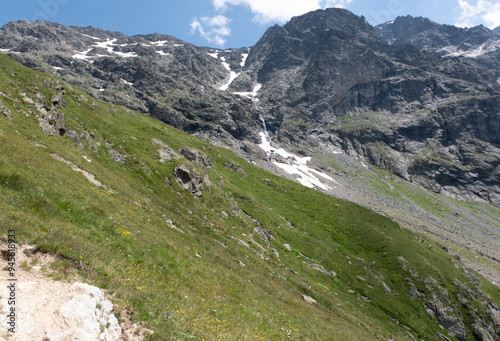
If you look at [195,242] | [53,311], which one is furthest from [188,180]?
[53,311]

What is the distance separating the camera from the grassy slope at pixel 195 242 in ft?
34.3

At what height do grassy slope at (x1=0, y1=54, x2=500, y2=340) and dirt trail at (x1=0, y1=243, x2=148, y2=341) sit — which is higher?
dirt trail at (x1=0, y1=243, x2=148, y2=341)

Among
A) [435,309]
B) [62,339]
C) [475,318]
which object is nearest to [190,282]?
[62,339]

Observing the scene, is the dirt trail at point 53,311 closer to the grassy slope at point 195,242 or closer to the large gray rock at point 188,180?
the grassy slope at point 195,242

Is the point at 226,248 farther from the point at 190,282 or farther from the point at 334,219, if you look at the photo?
the point at 334,219

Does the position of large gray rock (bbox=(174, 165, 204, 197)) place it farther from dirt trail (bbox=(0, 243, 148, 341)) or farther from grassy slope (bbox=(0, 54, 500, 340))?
dirt trail (bbox=(0, 243, 148, 341))

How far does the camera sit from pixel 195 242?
83.6 feet

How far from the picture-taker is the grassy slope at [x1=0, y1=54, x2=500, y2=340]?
1045 cm

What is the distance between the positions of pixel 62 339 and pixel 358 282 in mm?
47052

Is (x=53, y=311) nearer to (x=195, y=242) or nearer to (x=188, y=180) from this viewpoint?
(x=195, y=242)

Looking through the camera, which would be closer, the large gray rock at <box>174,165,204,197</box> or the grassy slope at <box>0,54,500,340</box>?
the grassy slope at <box>0,54,500,340</box>

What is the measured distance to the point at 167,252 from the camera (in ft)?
54.6

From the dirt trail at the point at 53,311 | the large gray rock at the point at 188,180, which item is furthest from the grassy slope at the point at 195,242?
the large gray rock at the point at 188,180

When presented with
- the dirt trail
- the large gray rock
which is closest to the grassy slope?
the dirt trail
